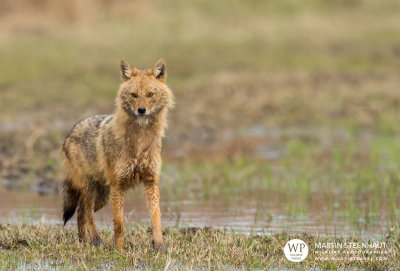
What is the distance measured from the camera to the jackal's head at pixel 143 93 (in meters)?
6.55

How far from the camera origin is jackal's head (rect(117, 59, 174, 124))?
258 inches

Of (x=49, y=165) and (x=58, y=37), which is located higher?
(x=58, y=37)

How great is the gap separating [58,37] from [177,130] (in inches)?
425

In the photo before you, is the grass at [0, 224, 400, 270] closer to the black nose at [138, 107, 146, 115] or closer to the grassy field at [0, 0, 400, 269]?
the grassy field at [0, 0, 400, 269]

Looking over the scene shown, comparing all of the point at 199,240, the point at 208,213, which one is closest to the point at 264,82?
the point at 208,213

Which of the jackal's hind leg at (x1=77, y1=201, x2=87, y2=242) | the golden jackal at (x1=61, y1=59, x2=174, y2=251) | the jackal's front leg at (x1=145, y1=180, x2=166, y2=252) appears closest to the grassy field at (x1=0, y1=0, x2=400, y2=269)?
the jackal's hind leg at (x1=77, y1=201, x2=87, y2=242)

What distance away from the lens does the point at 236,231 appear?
25.7 feet

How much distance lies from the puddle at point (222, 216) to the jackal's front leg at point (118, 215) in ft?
3.86

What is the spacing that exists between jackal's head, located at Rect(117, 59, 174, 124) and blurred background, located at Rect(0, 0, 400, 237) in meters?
2.05

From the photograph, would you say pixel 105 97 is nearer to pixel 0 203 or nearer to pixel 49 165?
pixel 49 165
